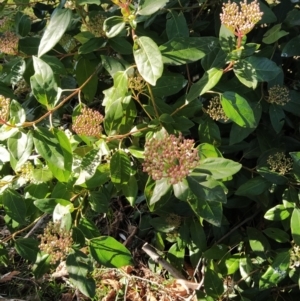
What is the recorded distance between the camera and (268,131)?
153cm

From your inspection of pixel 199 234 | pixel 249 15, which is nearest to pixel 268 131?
pixel 199 234

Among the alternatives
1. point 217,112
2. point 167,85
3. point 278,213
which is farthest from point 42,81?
point 278,213

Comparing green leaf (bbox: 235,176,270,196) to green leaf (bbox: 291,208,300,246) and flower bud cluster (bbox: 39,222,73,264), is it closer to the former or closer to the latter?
green leaf (bbox: 291,208,300,246)

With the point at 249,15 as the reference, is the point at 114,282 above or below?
below

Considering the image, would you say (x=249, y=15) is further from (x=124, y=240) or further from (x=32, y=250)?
(x=124, y=240)

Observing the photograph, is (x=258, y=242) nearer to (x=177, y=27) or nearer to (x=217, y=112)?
(x=217, y=112)

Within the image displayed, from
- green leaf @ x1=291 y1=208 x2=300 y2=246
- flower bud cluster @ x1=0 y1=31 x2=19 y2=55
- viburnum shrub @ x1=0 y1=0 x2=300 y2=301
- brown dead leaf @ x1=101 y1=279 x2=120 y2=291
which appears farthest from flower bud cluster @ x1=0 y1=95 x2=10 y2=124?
brown dead leaf @ x1=101 y1=279 x2=120 y2=291

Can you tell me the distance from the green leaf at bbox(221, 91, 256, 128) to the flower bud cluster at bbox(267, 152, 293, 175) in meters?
0.26

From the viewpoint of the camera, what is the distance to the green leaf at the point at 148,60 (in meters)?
1.08

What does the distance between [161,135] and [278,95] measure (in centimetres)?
40

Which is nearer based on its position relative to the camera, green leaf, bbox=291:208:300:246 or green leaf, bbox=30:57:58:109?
green leaf, bbox=30:57:58:109

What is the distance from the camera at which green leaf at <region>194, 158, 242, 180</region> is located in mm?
1132

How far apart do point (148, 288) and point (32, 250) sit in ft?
2.28

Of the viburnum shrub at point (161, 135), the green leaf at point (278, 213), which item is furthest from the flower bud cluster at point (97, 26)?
the green leaf at point (278, 213)
